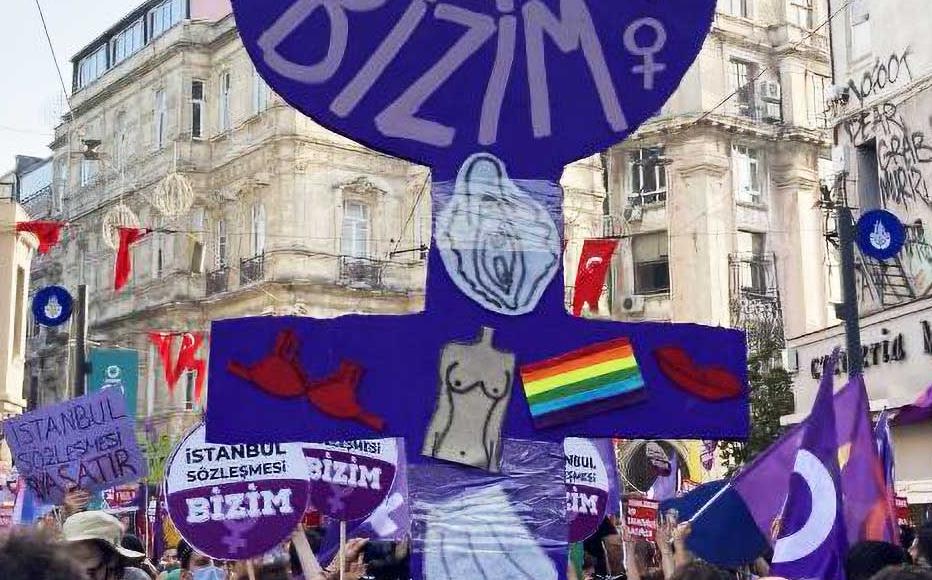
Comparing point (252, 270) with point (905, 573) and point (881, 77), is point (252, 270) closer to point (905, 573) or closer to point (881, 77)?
point (881, 77)

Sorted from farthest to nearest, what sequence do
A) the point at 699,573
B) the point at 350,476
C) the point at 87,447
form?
the point at 87,447 < the point at 350,476 < the point at 699,573

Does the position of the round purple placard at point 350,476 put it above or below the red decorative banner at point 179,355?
below

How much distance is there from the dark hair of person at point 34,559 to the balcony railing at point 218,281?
3098 cm

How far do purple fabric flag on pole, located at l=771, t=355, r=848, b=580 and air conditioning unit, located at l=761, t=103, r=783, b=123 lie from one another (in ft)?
97.3

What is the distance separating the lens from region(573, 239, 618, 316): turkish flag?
23828 mm

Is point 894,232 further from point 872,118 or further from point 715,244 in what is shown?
point 715,244

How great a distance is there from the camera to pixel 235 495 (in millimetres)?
7086

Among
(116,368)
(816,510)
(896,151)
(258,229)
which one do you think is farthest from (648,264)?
(816,510)

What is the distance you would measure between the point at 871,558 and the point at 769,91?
30.7 m

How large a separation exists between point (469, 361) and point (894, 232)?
494 inches

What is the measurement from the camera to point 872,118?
67.1 ft

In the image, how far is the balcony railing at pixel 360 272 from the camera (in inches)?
1271

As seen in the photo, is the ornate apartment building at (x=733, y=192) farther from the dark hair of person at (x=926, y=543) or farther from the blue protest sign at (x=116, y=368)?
the dark hair of person at (x=926, y=543)

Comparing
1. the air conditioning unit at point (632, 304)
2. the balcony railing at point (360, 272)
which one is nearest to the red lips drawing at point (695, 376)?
the balcony railing at point (360, 272)
